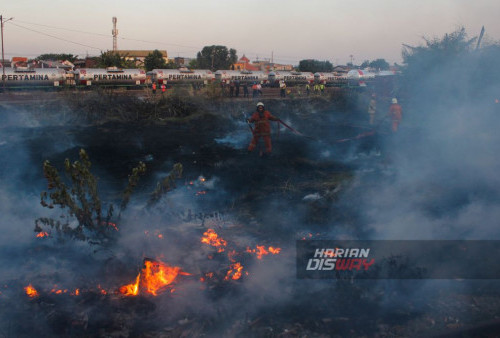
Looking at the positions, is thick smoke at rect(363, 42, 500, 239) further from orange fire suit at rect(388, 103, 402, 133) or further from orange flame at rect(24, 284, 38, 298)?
orange flame at rect(24, 284, 38, 298)

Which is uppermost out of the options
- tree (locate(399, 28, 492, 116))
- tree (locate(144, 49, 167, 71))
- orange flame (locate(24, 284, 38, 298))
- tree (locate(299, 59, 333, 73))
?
tree (locate(299, 59, 333, 73))

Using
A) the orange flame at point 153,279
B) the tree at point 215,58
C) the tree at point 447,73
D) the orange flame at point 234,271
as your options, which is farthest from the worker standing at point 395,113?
the tree at point 215,58

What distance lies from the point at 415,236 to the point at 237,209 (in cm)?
298

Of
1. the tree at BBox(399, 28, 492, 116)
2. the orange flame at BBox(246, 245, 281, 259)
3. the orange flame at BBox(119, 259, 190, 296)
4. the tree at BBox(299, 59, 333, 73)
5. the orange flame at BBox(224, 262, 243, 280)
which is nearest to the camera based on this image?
the orange flame at BBox(119, 259, 190, 296)

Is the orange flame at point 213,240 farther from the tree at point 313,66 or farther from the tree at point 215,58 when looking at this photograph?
the tree at point 215,58

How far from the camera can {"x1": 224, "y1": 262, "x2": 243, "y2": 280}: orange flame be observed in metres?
4.79

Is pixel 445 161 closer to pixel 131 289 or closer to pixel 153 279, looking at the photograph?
pixel 153 279

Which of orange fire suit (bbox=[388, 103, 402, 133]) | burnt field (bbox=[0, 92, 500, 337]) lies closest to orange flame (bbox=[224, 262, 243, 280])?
burnt field (bbox=[0, 92, 500, 337])

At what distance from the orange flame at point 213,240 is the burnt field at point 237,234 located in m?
0.03

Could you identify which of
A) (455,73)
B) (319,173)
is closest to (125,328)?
(319,173)

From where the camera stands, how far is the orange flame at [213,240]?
18.1 ft

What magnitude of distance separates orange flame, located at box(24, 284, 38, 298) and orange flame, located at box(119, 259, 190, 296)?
957 millimetres

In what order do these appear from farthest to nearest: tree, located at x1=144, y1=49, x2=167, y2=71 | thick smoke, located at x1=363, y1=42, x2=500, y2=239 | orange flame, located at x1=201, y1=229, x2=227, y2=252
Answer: tree, located at x1=144, y1=49, x2=167, y2=71, thick smoke, located at x1=363, y1=42, x2=500, y2=239, orange flame, located at x1=201, y1=229, x2=227, y2=252

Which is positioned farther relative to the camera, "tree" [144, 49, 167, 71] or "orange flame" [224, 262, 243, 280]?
"tree" [144, 49, 167, 71]
